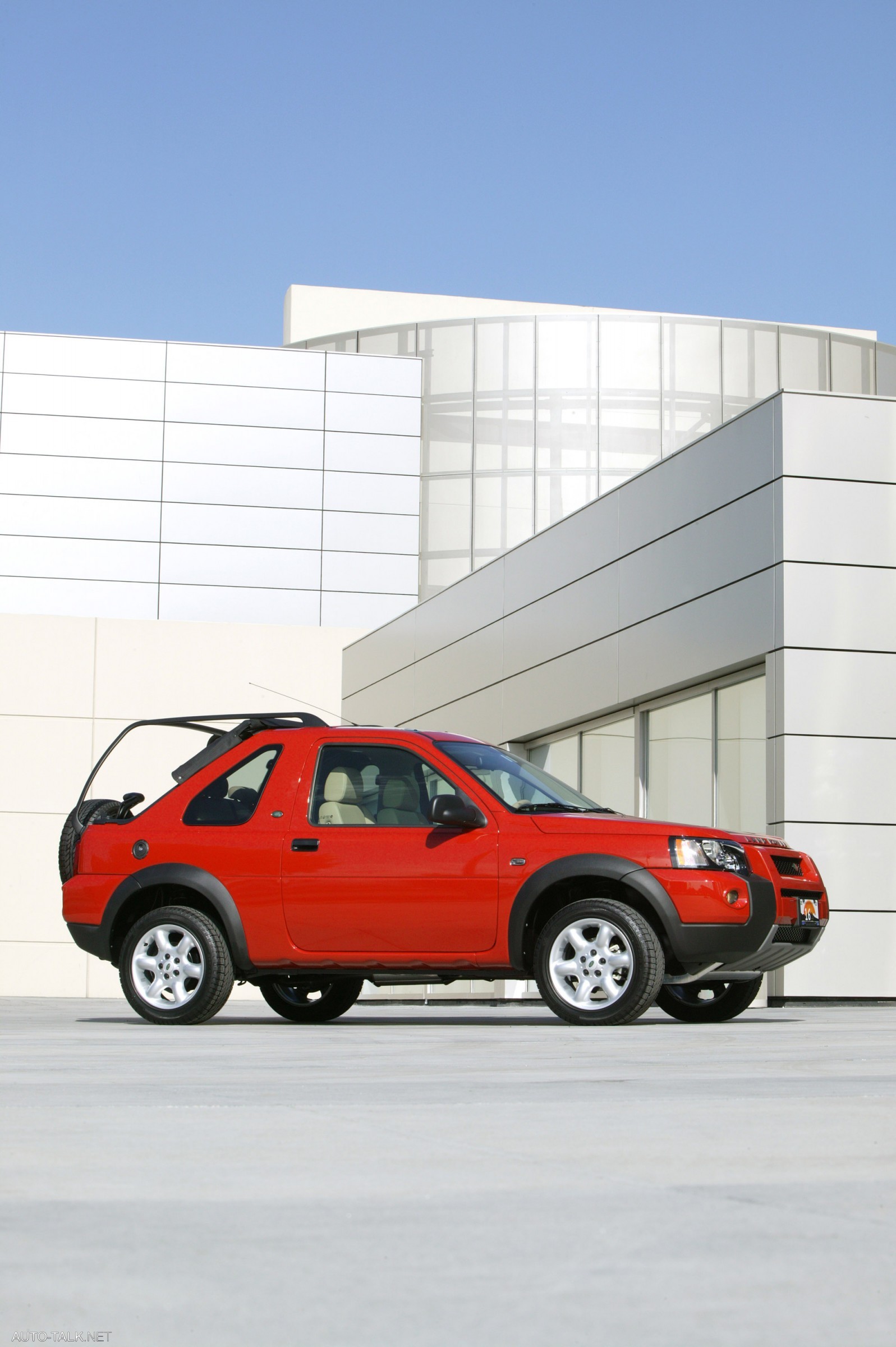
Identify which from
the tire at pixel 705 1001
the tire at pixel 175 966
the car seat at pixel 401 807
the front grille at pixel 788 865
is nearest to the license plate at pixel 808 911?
the front grille at pixel 788 865

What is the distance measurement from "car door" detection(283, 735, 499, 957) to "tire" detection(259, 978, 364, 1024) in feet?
4.94

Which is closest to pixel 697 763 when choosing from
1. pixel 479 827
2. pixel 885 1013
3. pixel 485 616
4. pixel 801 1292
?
pixel 885 1013

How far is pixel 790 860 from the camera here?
10703 mm

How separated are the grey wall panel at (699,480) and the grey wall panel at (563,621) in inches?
26.6

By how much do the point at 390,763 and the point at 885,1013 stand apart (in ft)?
17.5

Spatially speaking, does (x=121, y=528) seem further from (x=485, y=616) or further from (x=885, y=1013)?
(x=885, y=1013)

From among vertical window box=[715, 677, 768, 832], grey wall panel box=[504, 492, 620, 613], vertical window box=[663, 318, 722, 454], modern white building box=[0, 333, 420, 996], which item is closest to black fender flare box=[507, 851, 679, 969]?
vertical window box=[715, 677, 768, 832]

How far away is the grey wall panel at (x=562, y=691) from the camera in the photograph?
63.7 ft

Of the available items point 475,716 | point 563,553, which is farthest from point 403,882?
point 475,716

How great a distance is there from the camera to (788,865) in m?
10.6

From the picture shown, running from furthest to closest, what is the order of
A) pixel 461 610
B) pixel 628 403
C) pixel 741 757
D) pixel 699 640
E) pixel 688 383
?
pixel 688 383
pixel 628 403
pixel 461 610
pixel 699 640
pixel 741 757

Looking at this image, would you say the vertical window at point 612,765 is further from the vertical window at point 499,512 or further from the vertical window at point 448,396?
the vertical window at point 448,396

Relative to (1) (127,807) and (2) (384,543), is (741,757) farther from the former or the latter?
(2) (384,543)

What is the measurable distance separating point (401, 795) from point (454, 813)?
55 centimetres
